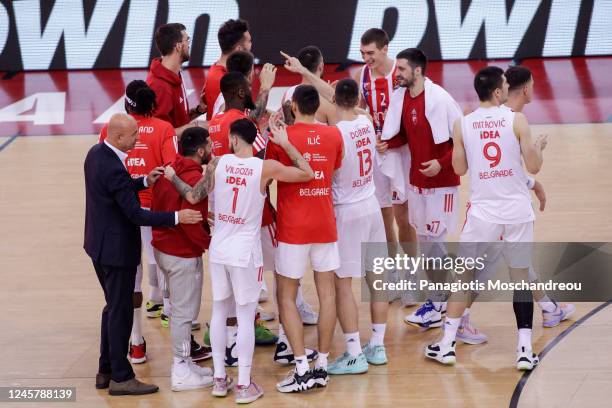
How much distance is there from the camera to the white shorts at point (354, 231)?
7.57 meters

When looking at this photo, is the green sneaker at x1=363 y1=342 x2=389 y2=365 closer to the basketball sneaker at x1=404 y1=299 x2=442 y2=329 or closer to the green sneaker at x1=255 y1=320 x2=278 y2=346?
the basketball sneaker at x1=404 y1=299 x2=442 y2=329

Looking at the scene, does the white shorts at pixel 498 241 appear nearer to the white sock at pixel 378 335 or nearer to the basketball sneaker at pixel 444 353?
the basketball sneaker at pixel 444 353

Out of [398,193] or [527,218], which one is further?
[398,193]

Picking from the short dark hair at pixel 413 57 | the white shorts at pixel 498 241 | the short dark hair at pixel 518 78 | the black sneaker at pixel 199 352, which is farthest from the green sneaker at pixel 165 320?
the short dark hair at pixel 518 78

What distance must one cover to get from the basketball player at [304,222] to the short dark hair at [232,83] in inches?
26.4

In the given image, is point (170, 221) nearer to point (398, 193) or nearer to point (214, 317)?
point (214, 317)

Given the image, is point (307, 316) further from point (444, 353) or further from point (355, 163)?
point (355, 163)

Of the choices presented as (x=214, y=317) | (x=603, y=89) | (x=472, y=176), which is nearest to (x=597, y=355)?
(x=472, y=176)

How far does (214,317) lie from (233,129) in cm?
137

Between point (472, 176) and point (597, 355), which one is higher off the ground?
point (472, 176)

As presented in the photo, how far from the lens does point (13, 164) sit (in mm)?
13844

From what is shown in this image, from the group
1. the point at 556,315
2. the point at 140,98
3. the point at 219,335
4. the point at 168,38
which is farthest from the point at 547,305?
the point at 168,38

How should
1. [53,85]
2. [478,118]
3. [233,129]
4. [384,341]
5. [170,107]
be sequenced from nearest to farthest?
[233,129] < [478,118] < [384,341] < [170,107] < [53,85]

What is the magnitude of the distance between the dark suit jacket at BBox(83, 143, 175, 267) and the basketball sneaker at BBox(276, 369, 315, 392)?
4.67ft
